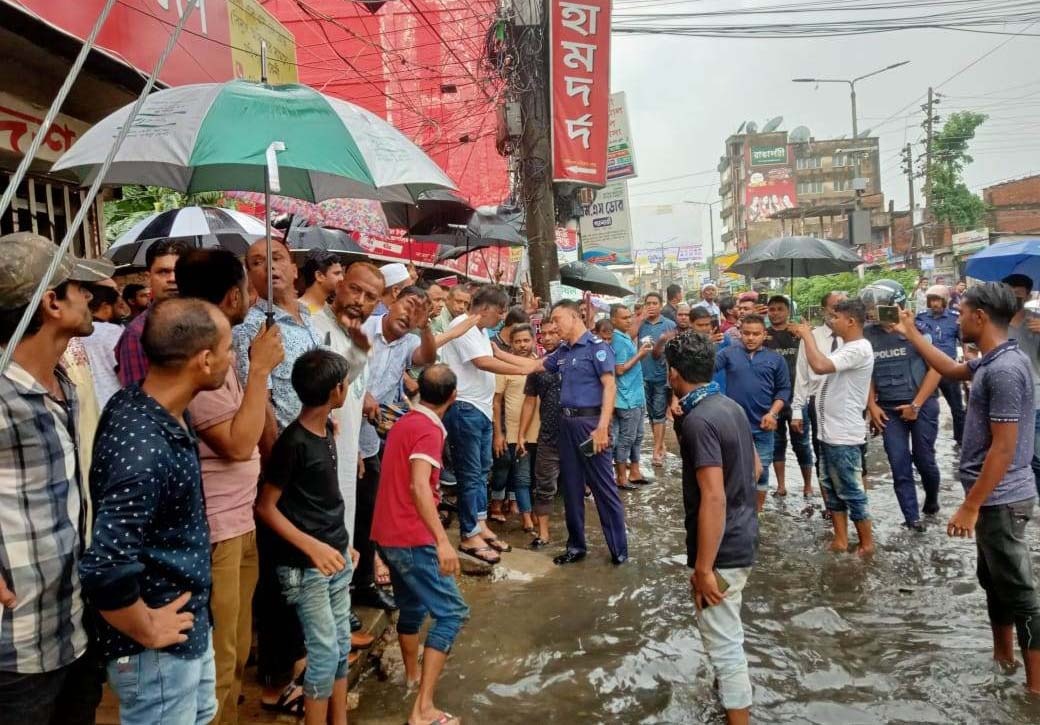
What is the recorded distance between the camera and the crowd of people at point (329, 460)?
5.95 ft

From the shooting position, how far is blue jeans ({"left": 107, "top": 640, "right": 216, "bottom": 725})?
1830 mm

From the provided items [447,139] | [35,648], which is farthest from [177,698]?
[447,139]

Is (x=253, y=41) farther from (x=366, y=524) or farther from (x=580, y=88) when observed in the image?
(x=366, y=524)

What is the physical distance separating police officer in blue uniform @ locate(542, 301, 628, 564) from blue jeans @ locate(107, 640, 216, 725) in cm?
378

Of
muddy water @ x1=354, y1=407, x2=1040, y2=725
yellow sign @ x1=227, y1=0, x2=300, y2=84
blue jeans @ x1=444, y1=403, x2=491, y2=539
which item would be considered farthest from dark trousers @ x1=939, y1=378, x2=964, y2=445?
yellow sign @ x1=227, y1=0, x2=300, y2=84

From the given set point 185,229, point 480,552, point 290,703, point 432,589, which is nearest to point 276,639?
point 290,703

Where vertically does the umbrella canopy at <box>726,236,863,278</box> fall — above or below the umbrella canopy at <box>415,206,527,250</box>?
below

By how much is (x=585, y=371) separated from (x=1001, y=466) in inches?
114

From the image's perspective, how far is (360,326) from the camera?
12.2 feet

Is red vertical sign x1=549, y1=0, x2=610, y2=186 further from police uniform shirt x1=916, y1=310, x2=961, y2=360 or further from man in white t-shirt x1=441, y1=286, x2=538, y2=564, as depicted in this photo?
police uniform shirt x1=916, y1=310, x2=961, y2=360

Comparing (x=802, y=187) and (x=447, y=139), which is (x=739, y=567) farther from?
(x=802, y=187)

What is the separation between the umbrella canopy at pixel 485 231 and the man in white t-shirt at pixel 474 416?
200cm

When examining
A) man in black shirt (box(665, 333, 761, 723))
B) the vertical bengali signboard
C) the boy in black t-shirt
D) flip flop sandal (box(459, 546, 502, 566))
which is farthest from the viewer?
the vertical bengali signboard

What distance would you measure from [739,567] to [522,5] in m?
8.62
